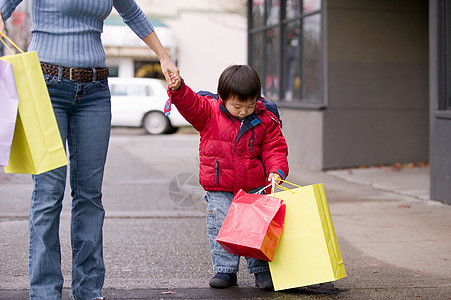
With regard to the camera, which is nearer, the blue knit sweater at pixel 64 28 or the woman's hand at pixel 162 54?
the blue knit sweater at pixel 64 28

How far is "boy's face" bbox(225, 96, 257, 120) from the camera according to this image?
13.1 feet

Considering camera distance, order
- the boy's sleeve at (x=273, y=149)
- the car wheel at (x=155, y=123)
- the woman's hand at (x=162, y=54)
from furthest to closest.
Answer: the car wheel at (x=155, y=123)
the boy's sleeve at (x=273, y=149)
the woman's hand at (x=162, y=54)

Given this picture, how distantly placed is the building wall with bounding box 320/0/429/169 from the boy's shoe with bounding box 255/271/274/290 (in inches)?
265

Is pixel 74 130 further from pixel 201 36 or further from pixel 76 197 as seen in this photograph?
pixel 201 36

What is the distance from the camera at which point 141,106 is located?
20.8 metres

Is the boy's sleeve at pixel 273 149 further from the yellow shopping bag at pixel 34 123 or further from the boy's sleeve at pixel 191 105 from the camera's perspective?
the yellow shopping bag at pixel 34 123

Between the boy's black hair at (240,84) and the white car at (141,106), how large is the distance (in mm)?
16666

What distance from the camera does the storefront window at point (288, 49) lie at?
11.2m

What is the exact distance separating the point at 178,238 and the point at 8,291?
1.87 metres

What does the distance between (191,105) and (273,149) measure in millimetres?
541

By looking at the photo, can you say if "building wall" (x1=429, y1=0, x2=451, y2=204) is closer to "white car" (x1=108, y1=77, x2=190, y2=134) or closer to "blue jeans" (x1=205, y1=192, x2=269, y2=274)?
"blue jeans" (x1=205, y1=192, x2=269, y2=274)

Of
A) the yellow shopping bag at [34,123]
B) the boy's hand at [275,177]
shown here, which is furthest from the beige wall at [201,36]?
the yellow shopping bag at [34,123]

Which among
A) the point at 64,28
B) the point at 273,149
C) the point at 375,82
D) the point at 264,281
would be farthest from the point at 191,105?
the point at 375,82

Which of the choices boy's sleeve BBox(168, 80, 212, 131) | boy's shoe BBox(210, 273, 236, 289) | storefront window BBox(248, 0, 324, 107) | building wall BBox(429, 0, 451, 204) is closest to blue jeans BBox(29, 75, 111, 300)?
boy's sleeve BBox(168, 80, 212, 131)
